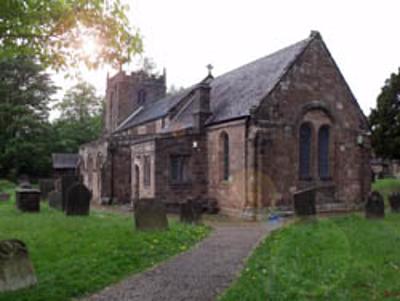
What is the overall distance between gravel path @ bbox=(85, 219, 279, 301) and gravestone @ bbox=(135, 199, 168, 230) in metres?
1.95

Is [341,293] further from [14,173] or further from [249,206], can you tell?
[14,173]

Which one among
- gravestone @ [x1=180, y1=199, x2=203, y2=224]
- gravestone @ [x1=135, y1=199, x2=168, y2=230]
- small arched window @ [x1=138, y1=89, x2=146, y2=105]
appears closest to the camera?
gravestone @ [x1=135, y1=199, x2=168, y2=230]

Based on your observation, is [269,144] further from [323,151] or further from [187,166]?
[187,166]

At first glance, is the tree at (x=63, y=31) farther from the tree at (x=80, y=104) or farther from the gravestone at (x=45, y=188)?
the tree at (x=80, y=104)

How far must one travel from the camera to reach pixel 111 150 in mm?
28797

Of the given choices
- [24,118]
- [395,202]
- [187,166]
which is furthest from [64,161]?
[395,202]

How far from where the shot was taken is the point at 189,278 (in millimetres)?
7844

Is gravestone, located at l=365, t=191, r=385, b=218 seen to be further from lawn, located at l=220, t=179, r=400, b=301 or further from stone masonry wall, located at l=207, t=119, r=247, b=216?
stone masonry wall, located at l=207, t=119, r=247, b=216

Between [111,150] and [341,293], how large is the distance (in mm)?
23645

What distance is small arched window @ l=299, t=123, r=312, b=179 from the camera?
21953 millimetres

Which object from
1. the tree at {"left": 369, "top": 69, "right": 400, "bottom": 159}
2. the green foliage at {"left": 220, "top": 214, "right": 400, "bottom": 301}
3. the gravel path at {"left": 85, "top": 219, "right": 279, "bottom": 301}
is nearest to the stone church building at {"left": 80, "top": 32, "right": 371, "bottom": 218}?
the green foliage at {"left": 220, "top": 214, "right": 400, "bottom": 301}

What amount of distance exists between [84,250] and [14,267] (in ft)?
9.87

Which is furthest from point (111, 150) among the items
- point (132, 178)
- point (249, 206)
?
point (249, 206)

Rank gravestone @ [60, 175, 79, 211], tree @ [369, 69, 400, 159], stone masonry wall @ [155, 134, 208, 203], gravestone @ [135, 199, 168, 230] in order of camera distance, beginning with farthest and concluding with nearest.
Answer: tree @ [369, 69, 400, 159]
stone masonry wall @ [155, 134, 208, 203]
gravestone @ [60, 175, 79, 211]
gravestone @ [135, 199, 168, 230]
